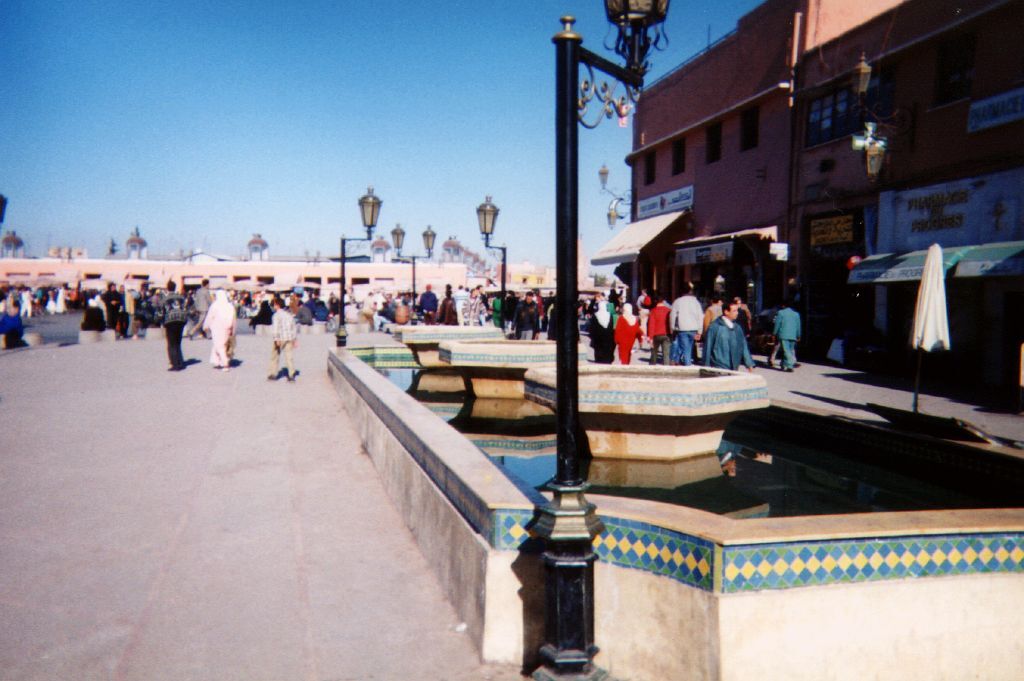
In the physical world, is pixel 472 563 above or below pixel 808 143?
below

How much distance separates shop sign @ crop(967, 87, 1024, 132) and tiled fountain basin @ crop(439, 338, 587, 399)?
882 centimetres

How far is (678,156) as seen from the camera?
2438cm

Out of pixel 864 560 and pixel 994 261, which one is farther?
pixel 994 261

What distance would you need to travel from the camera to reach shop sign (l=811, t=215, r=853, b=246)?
16.7m

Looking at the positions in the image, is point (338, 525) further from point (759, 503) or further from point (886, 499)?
point (886, 499)

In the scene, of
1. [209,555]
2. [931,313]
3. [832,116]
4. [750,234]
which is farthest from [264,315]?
[209,555]

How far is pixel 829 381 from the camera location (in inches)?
518

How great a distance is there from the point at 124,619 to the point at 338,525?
1.73 metres

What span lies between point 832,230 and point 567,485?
633 inches

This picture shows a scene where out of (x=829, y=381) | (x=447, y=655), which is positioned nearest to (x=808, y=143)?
(x=829, y=381)

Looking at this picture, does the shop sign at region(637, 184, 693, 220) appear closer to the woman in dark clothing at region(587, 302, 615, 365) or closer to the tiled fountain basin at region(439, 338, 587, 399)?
the woman in dark clothing at region(587, 302, 615, 365)

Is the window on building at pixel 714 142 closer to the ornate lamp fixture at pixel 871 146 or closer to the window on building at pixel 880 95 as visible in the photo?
the window on building at pixel 880 95

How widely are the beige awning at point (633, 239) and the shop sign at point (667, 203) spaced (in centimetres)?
21

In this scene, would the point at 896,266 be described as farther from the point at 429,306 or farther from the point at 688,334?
the point at 429,306
